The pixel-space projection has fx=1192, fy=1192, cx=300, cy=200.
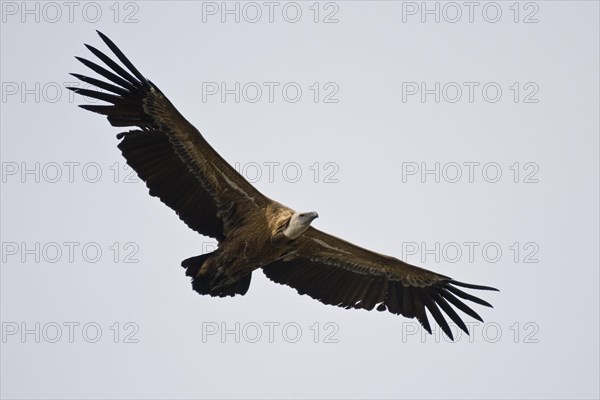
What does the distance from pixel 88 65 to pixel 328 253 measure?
4.93 metres

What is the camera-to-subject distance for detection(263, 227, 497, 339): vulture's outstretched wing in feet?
62.9

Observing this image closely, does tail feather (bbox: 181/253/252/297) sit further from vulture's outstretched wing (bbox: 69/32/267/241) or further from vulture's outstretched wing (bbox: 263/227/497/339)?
vulture's outstretched wing (bbox: 263/227/497/339)

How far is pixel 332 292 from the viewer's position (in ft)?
64.4

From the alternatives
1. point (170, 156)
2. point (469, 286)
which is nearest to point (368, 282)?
point (469, 286)

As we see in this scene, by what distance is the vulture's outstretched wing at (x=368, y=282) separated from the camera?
19172 mm

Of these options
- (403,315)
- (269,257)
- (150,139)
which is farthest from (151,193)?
(403,315)

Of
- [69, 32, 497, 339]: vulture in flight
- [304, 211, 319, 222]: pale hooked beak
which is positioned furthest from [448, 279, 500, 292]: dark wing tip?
[304, 211, 319, 222]: pale hooked beak

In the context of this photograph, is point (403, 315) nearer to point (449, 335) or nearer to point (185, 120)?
point (449, 335)

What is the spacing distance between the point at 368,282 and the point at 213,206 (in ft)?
10.00

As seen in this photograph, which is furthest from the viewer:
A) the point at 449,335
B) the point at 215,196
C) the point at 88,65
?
the point at 449,335

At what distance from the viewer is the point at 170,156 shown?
58.8 feet

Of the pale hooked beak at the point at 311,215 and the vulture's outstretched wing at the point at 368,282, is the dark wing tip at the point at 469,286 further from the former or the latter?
the pale hooked beak at the point at 311,215

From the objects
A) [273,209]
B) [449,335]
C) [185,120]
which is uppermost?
[185,120]

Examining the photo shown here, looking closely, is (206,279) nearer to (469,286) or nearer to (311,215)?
(311,215)
